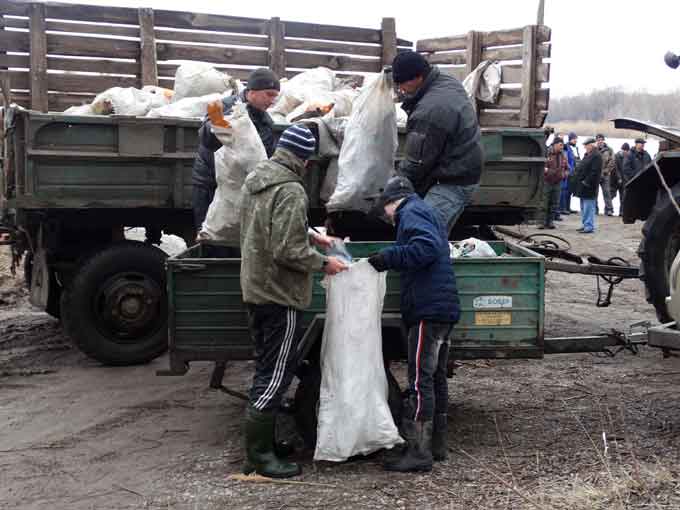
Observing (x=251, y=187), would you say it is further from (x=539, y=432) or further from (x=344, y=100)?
(x=344, y=100)

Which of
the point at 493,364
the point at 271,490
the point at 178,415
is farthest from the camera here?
the point at 493,364

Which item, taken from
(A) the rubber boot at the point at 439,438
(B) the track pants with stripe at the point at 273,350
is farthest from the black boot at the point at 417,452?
(B) the track pants with stripe at the point at 273,350

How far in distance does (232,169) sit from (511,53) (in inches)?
186

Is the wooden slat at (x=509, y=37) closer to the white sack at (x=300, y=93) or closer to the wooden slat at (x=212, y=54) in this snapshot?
the wooden slat at (x=212, y=54)

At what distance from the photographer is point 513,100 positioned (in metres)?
9.18

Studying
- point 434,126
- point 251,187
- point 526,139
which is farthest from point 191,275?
point 526,139

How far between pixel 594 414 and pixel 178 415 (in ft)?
8.18

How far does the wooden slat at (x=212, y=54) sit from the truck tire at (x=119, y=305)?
322 cm

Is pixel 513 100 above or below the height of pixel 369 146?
above

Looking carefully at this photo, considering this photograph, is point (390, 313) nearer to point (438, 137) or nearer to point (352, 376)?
point (352, 376)

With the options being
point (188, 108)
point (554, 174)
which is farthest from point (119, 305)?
point (554, 174)

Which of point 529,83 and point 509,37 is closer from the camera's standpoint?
point 529,83

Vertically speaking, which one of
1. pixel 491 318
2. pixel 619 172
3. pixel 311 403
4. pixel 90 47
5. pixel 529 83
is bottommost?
pixel 311 403

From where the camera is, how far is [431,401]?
15.2 ft
